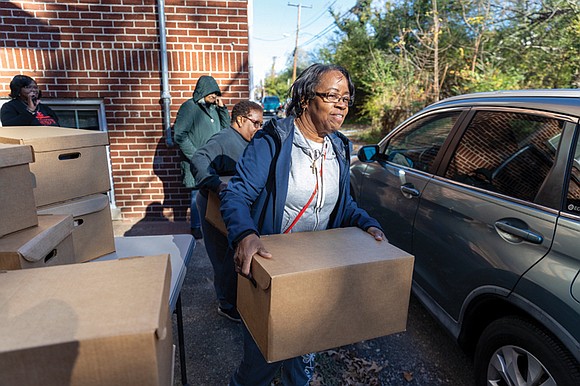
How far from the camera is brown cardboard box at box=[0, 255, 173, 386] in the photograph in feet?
2.73

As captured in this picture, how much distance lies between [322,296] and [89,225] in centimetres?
139

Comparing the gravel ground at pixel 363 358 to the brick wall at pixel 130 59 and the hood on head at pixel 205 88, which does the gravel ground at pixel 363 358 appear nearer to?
the hood on head at pixel 205 88

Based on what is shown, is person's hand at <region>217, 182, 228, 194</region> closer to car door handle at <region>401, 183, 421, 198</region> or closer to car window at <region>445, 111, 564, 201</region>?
car door handle at <region>401, 183, 421, 198</region>

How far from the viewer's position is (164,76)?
181 inches

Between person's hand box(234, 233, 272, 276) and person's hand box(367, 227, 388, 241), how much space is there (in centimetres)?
50

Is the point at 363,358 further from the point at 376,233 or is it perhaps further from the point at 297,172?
the point at 297,172

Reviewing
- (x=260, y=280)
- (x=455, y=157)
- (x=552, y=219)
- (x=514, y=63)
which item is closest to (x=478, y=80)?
(x=514, y=63)

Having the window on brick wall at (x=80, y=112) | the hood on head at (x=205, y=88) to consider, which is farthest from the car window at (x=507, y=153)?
the window on brick wall at (x=80, y=112)

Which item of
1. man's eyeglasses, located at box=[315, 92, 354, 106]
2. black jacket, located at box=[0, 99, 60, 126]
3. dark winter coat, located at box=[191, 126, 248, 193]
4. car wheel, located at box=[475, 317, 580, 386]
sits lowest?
car wheel, located at box=[475, 317, 580, 386]

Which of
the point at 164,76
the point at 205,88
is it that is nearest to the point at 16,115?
the point at 164,76

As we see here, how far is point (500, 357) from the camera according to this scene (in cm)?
196

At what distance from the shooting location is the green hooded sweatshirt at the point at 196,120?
155 inches

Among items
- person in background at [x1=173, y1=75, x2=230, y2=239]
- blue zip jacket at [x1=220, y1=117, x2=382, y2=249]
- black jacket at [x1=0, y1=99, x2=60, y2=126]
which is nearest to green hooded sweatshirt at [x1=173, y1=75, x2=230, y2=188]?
person in background at [x1=173, y1=75, x2=230, y2=239]

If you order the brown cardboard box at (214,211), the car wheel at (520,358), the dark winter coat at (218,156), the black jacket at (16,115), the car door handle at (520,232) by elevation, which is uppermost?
the black jacket at (16,115)
